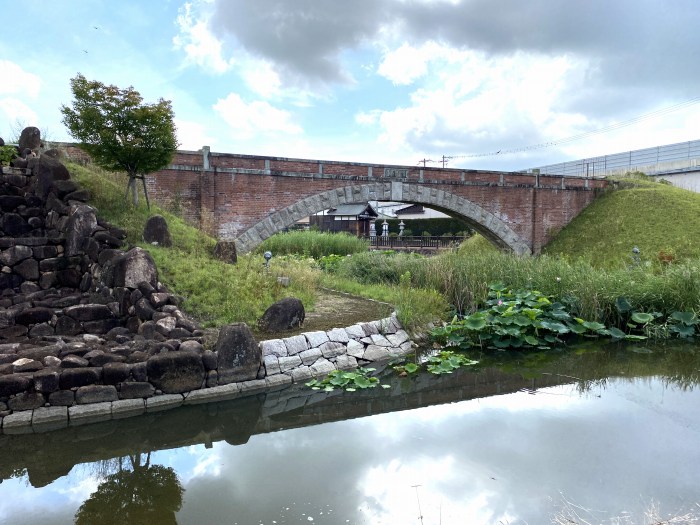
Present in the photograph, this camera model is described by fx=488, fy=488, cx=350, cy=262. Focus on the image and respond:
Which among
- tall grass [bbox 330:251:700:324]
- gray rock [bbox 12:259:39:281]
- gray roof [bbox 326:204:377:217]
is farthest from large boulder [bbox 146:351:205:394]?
gray roof [bbox 326:204:377:217]

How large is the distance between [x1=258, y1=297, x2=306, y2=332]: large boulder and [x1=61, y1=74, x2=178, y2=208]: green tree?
3.85 meters

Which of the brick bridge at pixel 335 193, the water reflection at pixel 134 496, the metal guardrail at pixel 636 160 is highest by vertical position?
the metal guardrail at pixel 636 160

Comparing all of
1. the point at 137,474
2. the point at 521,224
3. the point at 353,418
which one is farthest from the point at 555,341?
the point at 521,224

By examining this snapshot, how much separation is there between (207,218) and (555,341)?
9.22 meters

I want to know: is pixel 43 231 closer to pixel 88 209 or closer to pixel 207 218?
pixel 88 209

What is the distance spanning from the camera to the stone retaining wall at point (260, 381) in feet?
18.4

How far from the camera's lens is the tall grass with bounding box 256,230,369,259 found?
19469mm

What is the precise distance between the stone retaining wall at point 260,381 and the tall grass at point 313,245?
10920 mm

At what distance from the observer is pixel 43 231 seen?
28.0ft

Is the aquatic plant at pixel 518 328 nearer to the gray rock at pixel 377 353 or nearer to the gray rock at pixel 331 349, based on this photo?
the gray rock at pixel 377 353

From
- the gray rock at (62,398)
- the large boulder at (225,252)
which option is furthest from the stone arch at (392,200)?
the gray rock at (62,398)

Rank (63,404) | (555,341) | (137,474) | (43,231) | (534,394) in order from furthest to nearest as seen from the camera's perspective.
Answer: (555,341) → (43,231) → (534,394) → (63,404) → (137,474)

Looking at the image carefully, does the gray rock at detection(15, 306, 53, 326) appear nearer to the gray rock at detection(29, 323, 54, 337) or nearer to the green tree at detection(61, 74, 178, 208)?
the gray rock at detection(29, 323, 54, 337)

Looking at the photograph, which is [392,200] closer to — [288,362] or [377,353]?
[377,353]
